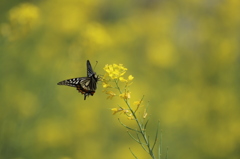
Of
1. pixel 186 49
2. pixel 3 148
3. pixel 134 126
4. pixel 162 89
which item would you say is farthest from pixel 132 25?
pixel 3 148

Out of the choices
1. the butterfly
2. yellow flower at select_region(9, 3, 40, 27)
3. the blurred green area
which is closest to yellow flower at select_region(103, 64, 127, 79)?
the butterfly

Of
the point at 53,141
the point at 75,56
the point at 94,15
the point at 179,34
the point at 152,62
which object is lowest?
the point at 53,141

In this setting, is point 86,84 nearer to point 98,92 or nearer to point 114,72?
point 114,72

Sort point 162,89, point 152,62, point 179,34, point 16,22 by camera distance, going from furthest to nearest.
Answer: point 179,34
point 152,62
point 162,89
point 16,22

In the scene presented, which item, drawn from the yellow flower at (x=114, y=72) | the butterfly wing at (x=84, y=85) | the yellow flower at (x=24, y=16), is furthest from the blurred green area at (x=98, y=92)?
the yellow flower at (x=114, y=72)

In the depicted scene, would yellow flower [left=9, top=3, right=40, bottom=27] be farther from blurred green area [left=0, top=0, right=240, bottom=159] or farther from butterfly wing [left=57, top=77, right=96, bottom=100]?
butterfly wing [left=57, top=77, right=96, bottom=100]

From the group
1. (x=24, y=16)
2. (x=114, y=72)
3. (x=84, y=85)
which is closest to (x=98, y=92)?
(x=24, y=16)

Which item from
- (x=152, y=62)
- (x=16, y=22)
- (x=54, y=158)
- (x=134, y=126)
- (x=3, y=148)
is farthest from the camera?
(x=152, y=62)

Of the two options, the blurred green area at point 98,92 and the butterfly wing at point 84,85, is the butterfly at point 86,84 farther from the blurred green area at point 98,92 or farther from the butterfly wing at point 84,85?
the blurred green area at point 98,92

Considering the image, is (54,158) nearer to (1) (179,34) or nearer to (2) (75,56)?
(2) (75,56)
